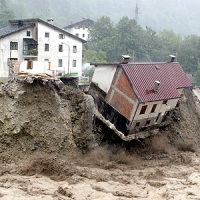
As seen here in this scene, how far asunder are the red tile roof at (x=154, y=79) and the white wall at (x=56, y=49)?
2126cm

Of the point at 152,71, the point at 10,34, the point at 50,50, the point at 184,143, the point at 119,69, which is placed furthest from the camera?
the point at 50,50

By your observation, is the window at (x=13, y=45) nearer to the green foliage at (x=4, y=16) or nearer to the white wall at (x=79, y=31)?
the green foliage at (x=4, y=16)

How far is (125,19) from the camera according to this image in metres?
83.4

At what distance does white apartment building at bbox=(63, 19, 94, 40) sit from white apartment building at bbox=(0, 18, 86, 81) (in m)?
39.3

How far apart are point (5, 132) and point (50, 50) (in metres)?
27.3

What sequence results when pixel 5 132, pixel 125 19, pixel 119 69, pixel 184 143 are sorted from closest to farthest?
pixel 5 132 → pixel 119 69 → pixel 184 143 → pixel 125 19

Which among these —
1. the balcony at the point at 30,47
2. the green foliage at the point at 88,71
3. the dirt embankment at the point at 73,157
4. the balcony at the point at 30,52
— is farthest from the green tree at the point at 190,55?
the dirt embankment at the point at 73,157

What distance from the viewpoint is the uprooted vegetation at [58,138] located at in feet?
95.1

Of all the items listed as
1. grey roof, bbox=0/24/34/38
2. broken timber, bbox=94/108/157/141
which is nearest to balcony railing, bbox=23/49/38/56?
grey roof, bbox=0/24/34/38

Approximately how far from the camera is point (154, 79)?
35.1 metres

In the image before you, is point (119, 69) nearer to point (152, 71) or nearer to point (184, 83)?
point (152, 71)

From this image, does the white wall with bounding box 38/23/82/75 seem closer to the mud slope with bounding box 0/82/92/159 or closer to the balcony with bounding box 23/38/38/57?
the balcony with bounding box 23/38/38/57

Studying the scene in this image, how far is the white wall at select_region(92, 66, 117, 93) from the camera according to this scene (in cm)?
3431

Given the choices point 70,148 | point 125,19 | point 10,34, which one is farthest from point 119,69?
point 125,19
